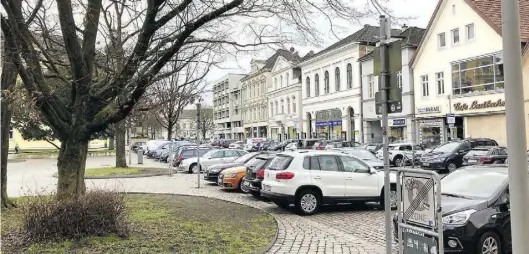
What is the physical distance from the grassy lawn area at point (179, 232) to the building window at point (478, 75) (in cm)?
2734

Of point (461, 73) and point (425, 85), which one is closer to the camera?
point (461, 73)

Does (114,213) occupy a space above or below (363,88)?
below

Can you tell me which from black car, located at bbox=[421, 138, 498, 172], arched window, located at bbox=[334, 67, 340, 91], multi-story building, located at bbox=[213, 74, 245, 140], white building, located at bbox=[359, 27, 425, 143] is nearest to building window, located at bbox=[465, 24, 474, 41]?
white building, located at bbox=[359, 27, 425, 143]

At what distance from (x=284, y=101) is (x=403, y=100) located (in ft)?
102

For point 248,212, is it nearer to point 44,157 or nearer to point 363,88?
point 363,88

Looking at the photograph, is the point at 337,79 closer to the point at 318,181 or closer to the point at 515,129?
the point at 318,181

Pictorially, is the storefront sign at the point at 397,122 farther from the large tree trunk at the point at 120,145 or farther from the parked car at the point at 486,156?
the large tree trunk at the point at 120,145

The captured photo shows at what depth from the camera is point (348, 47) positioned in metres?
53.3

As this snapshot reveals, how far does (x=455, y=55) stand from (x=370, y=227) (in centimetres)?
3162

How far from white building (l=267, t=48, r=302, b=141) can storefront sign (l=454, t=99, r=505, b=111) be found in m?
30.5

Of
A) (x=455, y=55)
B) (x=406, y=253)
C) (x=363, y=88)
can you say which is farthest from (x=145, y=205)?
(x=363, y=88)

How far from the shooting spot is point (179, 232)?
9.21 meters

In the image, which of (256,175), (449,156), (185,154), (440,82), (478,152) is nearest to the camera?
(256,175)

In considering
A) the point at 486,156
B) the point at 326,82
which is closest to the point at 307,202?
the point at 486,156
